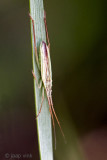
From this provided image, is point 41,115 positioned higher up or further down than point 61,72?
further down

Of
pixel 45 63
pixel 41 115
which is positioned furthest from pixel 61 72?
pixel 41 115

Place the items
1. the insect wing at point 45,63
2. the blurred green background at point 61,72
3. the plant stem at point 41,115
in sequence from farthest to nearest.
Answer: the blurred green background at point 61,72 → the insect wing at point 45,63 → the plant stem at point 41,115

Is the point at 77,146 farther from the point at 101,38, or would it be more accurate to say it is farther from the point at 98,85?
the point at 101,38

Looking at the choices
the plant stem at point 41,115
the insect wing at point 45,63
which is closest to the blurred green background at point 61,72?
the insect wing at point 45,63

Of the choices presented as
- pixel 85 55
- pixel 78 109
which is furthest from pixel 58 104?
pixel 85 55

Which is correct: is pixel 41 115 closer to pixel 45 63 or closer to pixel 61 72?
Result: pixel 45 63

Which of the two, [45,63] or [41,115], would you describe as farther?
[45,63]

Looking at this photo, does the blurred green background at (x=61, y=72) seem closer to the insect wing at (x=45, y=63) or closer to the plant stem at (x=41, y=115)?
the insect wing at (x=45, y=63)

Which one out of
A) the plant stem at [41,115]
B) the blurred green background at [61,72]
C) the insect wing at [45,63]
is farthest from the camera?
the blurred green background at [61,72]
